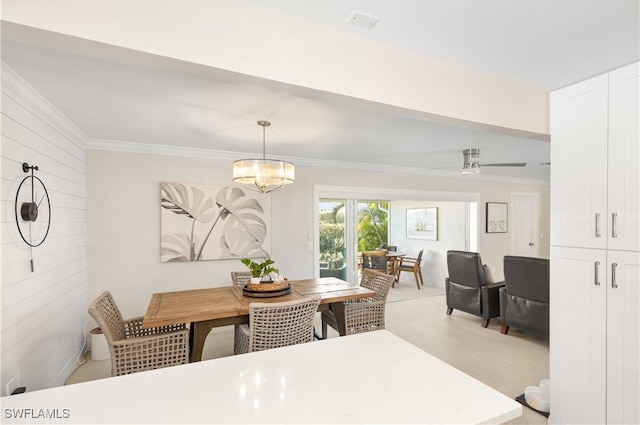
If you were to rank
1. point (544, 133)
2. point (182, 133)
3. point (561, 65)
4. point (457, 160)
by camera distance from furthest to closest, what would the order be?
point (457, 160) < point (182, 133) < point (544, 133) < point (561, 65)

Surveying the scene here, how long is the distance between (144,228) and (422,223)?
5.97 m

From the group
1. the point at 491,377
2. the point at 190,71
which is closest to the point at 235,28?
the point at 190,71

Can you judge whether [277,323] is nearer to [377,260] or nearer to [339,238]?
[339,238]

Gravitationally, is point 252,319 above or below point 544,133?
below

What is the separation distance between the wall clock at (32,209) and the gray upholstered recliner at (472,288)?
15.1 feet

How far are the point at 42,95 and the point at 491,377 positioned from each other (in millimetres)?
4316

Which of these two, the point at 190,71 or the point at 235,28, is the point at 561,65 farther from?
the point at 190,71

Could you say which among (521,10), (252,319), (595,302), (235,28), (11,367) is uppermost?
(521,10)

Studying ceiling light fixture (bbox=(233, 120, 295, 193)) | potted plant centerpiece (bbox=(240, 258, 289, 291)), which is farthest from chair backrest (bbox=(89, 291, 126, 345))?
ceiling light fixture (bbox=(233, 120, 295, 193))

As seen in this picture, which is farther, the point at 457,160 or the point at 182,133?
the point at 457,160

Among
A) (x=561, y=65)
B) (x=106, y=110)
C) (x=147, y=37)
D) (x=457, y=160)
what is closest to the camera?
(x=147, y=37)

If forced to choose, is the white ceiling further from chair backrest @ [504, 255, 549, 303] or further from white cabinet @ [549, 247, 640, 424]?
chair backrest @ [504, 255, 549, 303]

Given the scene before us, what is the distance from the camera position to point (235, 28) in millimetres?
1361

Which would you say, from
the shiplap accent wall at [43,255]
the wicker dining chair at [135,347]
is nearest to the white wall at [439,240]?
the wicker dining chair at [135,347]
